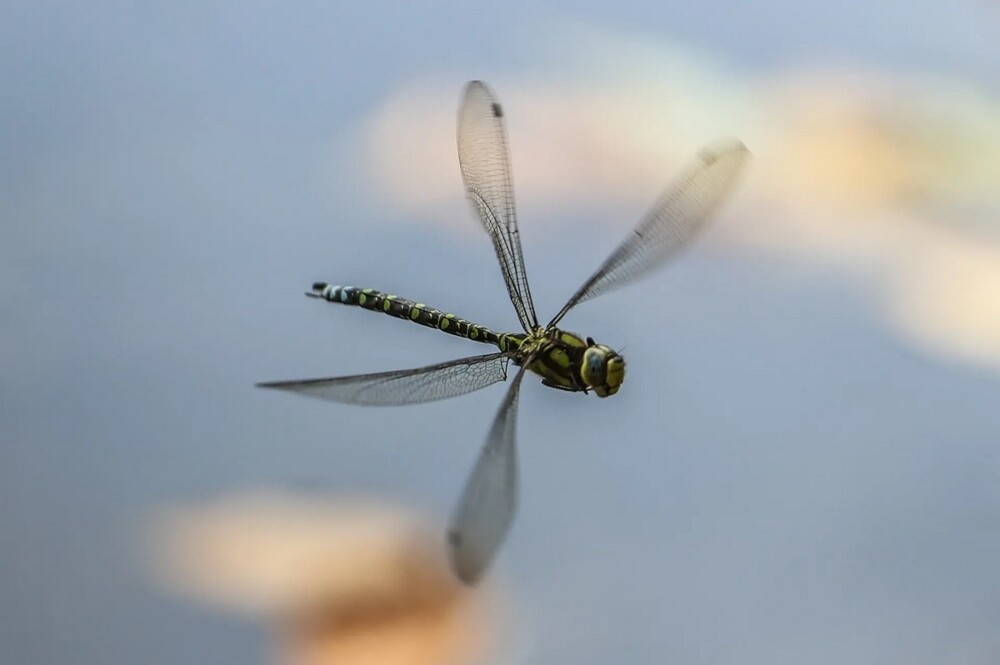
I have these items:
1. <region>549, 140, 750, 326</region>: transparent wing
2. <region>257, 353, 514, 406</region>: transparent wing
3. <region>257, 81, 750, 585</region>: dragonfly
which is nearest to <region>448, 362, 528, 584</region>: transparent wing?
<region>257, 81, 750, 585</region>: dragonfly

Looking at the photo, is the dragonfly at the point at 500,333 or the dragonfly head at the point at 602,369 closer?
the dragonfly at the point at 500,333

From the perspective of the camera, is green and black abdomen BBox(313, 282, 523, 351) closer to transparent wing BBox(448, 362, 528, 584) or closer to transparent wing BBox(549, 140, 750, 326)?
transparent wing BBox(549, 140, 750, 326)

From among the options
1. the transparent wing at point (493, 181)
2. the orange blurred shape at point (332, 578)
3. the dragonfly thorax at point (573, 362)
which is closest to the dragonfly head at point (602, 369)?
the dragonfly thorax at point (573, 362)

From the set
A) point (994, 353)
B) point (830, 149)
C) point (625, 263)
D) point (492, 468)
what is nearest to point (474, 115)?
point (625, 263)

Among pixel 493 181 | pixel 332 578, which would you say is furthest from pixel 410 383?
pixel 332 578

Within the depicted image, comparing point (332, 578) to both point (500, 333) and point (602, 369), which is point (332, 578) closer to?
point (500, 333)

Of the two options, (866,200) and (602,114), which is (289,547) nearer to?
(602,114)

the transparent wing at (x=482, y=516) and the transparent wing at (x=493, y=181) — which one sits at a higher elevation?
the transparent wing at (x=493, y=181)

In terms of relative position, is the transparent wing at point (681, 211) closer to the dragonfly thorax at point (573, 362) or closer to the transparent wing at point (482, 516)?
the dragonfly thorax at point (573, 362)
